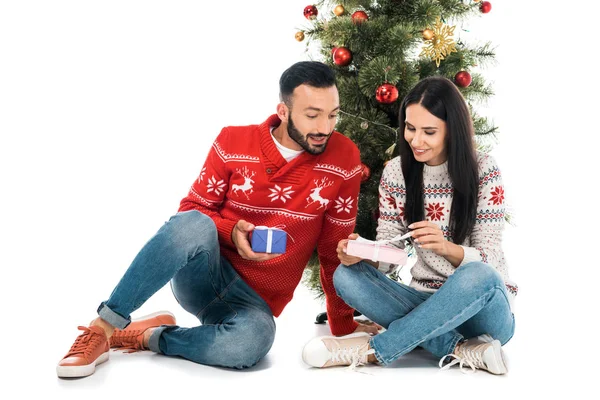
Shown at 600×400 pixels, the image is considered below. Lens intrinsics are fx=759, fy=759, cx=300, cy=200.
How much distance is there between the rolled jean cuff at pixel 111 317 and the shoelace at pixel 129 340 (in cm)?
18

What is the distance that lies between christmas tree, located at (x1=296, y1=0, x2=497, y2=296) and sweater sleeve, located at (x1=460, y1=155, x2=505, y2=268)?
1.29ft

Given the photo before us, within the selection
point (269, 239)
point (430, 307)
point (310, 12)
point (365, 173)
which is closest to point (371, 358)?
point (430, 307)

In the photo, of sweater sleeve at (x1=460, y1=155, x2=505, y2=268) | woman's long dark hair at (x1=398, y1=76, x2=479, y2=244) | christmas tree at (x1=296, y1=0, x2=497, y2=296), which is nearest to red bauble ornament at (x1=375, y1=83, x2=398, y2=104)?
christmas tree at (x1=296, y1=0, x2=497, y2=296)

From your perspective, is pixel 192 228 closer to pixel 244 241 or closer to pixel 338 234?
pixel 244 241

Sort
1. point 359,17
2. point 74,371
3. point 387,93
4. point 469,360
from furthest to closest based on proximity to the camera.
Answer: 1. point 359,17
2. point 387,93
3. point 469,360
4. point 74,371

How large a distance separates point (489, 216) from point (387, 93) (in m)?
0.52

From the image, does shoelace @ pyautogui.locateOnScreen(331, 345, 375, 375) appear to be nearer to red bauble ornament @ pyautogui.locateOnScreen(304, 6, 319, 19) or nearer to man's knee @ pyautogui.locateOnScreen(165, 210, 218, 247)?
man's knee @ pyautogui.locateOnScreen(165, 210, 218, 247)

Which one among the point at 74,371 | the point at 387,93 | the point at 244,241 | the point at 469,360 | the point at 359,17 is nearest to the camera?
the point at 74,371

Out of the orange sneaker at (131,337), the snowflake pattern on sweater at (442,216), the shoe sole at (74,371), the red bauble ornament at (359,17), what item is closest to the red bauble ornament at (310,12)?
the red bauble ornament at (359,17)

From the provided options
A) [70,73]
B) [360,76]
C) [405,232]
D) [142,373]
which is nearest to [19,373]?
[142,373]

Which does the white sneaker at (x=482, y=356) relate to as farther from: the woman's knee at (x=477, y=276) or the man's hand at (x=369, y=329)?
the man's hand at (x=369, y=329)

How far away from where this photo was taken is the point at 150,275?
7.05 feet

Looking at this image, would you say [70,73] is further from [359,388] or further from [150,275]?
[359,388]

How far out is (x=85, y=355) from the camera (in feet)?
6.84
